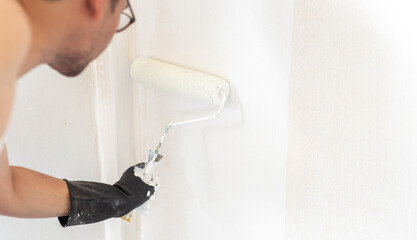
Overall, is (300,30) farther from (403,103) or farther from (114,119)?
(114,119)

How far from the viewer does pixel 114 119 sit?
1299mm

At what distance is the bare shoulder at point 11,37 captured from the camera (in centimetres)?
52

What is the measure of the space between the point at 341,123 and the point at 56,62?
47 centimetres

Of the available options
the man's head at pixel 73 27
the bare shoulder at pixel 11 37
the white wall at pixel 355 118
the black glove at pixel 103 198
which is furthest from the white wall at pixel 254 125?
the bare shoulder at pixel 11 37

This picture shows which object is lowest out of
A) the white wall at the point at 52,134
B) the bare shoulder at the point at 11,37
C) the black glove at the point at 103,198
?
the black glove at the point at 103,198

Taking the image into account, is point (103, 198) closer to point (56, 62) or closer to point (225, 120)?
point (225, 120)

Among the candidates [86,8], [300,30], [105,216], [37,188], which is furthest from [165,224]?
[86,8]

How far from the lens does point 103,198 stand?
1113 millimetres

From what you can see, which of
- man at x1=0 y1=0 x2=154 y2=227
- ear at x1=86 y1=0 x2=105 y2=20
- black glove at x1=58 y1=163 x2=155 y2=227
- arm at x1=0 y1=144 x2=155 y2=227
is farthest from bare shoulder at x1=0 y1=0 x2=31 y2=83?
black glove at x1=58 y1=163 x2=155 y2=227

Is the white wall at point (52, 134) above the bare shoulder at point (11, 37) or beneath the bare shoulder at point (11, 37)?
beneath

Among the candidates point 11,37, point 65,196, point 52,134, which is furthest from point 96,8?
point 52,134

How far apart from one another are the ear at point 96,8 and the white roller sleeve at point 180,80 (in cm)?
38

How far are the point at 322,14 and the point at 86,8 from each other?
0.39m

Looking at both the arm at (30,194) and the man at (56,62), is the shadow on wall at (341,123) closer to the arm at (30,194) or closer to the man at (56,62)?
the man at (56,62)
